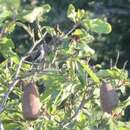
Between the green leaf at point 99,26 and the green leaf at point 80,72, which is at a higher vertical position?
the green leaf at point 99,26

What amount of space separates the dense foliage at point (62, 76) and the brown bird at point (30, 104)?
0.25ft

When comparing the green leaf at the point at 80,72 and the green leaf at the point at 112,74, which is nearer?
the green leaf at the point at 80,72

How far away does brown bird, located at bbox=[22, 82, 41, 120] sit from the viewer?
2.34m

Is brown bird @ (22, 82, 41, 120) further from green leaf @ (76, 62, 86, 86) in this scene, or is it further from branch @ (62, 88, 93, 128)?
branch @ (62, 88, 93, 128)

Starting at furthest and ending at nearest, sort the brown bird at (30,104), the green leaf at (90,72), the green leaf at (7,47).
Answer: the green leaf at (7,47)
the green leaf at (90,72)
the brown bird at (30,104)

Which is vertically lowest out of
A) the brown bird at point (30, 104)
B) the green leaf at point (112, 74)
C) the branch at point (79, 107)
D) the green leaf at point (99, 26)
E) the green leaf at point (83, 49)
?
the branch at point (79, 107)

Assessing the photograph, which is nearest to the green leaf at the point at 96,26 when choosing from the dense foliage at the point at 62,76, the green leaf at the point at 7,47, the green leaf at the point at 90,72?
the dense foliage at the point at 62,76

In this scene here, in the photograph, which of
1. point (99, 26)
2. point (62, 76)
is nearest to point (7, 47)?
point (62, 76)

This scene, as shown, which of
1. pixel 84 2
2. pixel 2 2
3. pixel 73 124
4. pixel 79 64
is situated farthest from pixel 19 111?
pixel 84 2

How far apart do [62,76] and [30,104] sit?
355 mm

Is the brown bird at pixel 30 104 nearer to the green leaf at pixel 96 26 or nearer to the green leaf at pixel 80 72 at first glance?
the green leaf at pixel 80 72

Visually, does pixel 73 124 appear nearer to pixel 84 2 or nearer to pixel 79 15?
pixel 79 15

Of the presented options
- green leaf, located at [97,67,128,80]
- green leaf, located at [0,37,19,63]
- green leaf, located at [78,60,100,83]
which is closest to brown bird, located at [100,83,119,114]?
green leaf, located at [78,60,100,83]

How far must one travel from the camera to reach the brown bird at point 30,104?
2338 mm
